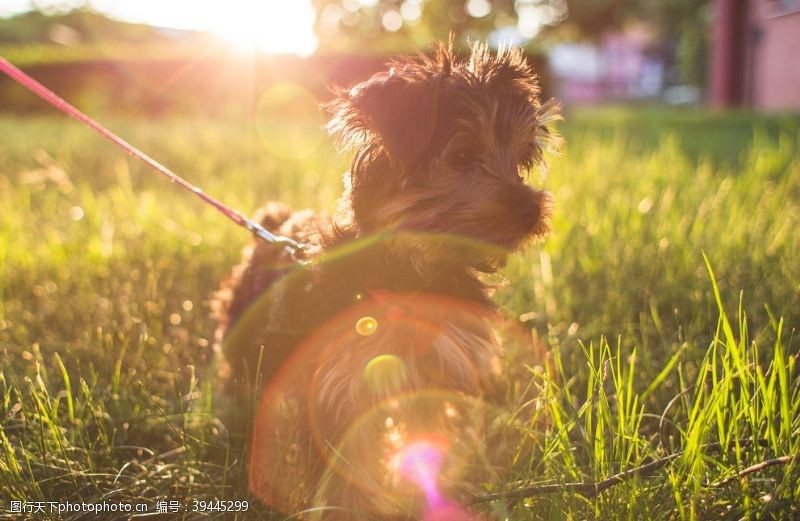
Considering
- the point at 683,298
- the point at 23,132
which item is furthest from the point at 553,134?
the point at 23,132

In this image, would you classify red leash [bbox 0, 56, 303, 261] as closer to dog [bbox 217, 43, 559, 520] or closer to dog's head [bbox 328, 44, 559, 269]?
dog [bbox 217, 43, 559, 520]

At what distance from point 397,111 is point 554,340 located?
154 centimetres

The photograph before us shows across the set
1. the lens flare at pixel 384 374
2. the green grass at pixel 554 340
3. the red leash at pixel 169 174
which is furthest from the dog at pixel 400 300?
the green grass at pixel 554 340

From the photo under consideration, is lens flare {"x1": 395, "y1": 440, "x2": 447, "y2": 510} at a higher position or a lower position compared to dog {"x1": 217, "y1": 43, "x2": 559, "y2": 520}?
lower

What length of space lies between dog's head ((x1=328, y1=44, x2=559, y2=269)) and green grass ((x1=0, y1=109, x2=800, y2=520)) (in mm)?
689

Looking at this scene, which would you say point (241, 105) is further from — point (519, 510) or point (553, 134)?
point (519, 510)

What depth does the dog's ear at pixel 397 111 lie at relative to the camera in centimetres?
267

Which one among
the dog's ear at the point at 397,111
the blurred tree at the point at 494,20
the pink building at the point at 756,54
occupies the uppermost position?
the blurred tree at the point at 494,20

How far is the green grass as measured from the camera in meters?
2.23

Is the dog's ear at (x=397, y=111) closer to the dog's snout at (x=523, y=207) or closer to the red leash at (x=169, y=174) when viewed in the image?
the dog's snout at (x=523, y=207)

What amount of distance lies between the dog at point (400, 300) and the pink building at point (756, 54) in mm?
23583

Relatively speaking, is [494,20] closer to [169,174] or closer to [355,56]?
[355,56]

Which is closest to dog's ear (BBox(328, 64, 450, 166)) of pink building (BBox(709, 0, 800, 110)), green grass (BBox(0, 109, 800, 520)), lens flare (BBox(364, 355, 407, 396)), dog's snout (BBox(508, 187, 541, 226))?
dog's snout (BBox(508, 187, 541, 226))

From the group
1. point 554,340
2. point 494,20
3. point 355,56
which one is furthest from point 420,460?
point 494,20
